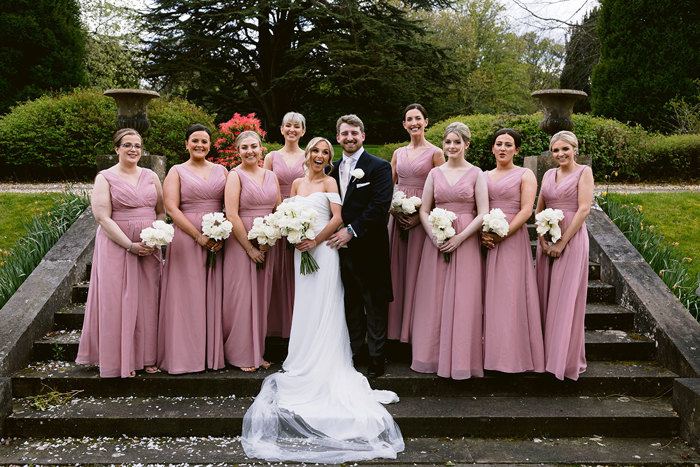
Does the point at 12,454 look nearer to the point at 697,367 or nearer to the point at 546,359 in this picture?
the point at 546,359

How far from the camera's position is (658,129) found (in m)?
13.8

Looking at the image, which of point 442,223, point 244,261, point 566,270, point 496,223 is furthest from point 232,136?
point 566,270

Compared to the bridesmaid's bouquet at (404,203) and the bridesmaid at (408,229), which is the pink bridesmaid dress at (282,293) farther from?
the bridesmaid's bouquet at (404,203)

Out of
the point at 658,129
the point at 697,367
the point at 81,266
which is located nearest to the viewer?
the point at 697,367

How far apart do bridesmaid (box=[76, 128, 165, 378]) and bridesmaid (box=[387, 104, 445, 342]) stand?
2.28 metres

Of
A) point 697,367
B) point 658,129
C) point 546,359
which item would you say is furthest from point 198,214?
point 658,129

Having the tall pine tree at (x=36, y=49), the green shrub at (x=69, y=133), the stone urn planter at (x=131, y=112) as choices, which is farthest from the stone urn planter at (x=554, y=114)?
the tall pine tree at (x=36, y=49)

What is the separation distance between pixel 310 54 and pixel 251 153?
55.2 feet

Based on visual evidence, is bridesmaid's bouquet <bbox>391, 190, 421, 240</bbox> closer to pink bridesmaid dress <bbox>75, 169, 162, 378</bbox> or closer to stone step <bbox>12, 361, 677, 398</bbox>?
stone step <bbox>12, 361, 677, 398</bbox>

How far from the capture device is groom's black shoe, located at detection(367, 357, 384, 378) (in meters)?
4.61

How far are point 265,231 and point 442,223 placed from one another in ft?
5.08

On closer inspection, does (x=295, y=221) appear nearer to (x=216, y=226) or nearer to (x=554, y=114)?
(x=216, y=226)

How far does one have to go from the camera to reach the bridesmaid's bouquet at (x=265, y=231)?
14.8ft

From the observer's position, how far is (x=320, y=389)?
426 cm
